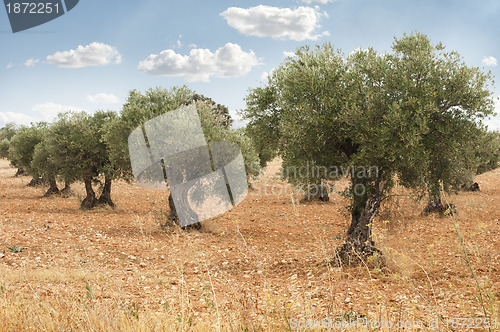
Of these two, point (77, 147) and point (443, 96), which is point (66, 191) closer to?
point (77, 147)

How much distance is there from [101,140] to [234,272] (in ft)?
52.9

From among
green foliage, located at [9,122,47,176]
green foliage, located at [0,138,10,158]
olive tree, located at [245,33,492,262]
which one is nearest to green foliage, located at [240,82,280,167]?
olive tree, located at [245,33,492,262]

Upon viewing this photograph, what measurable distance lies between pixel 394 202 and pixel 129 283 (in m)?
10.5

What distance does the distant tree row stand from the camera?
21516 mm

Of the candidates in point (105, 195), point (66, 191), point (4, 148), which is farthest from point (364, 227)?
point (4, 148)

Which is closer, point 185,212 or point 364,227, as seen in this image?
point 364,227

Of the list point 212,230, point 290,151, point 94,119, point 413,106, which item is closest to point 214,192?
point 212,230

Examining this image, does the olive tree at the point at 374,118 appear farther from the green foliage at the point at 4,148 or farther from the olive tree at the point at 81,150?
the green foliage at the point at 4,148

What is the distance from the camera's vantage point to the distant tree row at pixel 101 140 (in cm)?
2152

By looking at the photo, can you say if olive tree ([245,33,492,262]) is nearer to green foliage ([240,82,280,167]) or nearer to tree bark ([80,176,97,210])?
green foliage ([240,82,280,167])

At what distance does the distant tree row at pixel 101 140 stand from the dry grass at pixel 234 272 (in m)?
3.12

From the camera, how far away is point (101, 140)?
25766 mm

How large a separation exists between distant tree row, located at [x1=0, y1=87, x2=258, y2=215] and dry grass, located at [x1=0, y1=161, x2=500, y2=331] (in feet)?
10.2

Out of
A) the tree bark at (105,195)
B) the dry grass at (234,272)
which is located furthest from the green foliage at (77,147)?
the dry grass at (234,272)
